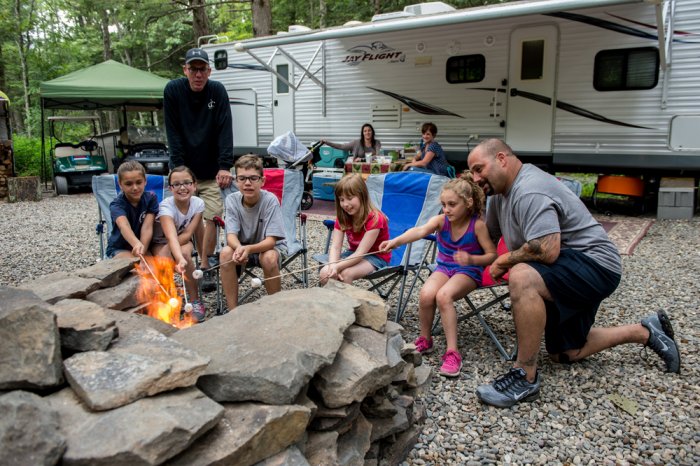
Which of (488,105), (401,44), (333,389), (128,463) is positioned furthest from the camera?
(401,44)

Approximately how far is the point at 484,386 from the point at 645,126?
5.87 meters

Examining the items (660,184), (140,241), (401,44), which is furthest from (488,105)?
(140,241)

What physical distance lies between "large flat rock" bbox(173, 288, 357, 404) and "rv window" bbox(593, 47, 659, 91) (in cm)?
635

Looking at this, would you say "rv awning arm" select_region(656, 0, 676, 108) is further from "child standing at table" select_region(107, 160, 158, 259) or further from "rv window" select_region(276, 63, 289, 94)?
"child standing at table" select_region(107, 160, 158, 259)

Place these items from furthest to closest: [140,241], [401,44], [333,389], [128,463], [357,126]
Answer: [357,126], [401,44], [140,241], [333,389], [128,463]

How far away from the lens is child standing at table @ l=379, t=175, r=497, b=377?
2.92 meters

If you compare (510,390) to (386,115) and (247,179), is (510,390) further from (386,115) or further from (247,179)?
(386,115)

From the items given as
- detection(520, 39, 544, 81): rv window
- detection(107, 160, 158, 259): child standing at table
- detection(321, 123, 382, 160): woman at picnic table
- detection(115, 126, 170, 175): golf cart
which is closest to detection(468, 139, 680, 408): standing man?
detection(107, 160, 158, 259): child standing at table

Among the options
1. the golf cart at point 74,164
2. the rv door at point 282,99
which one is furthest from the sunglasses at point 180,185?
the golf cart at point 74,164

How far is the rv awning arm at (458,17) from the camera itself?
18.6 ft

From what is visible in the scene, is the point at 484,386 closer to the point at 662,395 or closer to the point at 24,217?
the point at 662,395

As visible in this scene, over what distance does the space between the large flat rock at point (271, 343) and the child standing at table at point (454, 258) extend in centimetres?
84

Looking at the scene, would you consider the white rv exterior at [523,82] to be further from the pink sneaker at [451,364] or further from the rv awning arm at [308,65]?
the pink sneaker at [451,364]

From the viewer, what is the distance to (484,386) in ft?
8.43
